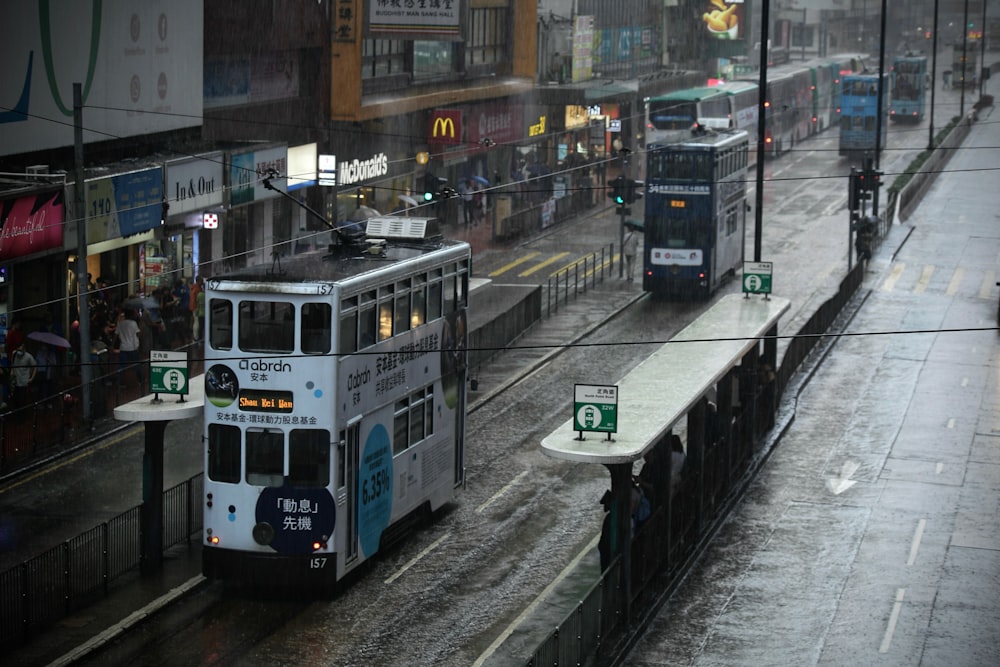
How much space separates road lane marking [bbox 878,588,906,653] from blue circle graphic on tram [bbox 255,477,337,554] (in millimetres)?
6757

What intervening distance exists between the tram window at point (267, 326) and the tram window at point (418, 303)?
3.06 metres

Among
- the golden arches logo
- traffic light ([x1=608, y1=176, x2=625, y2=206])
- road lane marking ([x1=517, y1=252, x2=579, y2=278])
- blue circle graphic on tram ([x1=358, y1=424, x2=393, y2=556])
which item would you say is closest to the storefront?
blue circle graphic on tram ([x1=358, y1=424, x2=393, y2=556])

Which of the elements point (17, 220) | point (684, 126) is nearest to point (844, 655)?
point (17, 220)

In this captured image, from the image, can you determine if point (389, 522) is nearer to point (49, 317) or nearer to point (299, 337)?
point (299, 337)

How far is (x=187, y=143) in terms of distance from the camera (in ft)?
132

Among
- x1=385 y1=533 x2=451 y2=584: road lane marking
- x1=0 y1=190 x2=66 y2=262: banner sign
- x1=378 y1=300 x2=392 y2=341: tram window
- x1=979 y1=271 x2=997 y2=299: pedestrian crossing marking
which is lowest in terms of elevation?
x1=385 y1=533 x2=451 y2=584: road lane marking

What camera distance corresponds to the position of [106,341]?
107 feet

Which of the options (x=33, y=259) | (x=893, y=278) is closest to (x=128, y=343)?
(x=33, y=259)

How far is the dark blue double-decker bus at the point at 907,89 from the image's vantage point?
100 meters

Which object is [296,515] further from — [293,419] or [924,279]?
[924,279]

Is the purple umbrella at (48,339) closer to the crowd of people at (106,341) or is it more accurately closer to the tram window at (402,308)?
the crowd of people at (106,341)

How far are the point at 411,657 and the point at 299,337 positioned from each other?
3.95 metres

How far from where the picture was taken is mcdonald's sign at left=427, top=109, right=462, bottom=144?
5491cm

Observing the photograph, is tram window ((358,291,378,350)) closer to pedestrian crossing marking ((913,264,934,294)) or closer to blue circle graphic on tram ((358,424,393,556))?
blue circle graphic on tram ((358,424,393,556))
